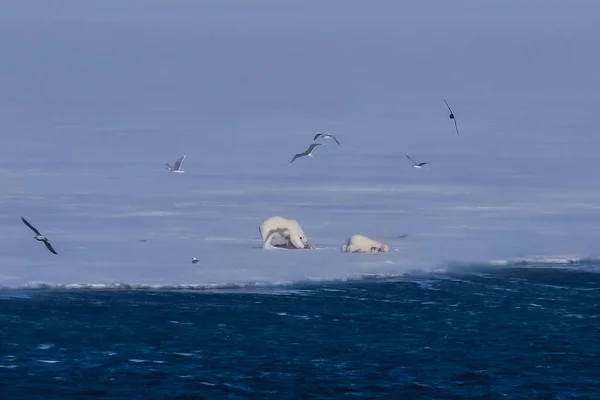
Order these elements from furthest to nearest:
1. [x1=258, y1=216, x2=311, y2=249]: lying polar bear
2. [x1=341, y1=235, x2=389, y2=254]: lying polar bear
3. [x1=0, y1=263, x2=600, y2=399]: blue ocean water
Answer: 1. [x1=258, y1=216, x2=311, y2=249]: lying polar bear
2. [x1=341, y1=235, x2=389, y2=254]: lying polar bear
3. [x1=0, y1=263, x2=600, y2=399]: blue ocean water

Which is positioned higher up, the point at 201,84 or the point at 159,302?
the point at 201,84

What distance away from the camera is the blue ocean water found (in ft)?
82.5

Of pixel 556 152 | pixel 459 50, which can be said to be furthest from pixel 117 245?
pixel 459 50

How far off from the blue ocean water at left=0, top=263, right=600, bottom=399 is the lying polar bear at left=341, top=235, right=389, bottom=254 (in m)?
1.60

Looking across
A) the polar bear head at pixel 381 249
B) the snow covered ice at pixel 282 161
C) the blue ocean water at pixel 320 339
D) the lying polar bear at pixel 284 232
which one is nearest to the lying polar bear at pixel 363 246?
the polar bear head at pixel 381 249

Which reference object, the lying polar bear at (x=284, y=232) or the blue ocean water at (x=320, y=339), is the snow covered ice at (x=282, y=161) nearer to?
the lying polar bear at (x=284, y=232)

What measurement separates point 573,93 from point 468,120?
15.8 meters

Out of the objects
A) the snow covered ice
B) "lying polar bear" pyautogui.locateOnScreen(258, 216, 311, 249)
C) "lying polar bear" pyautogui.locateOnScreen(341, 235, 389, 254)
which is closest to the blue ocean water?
the snow covered ice

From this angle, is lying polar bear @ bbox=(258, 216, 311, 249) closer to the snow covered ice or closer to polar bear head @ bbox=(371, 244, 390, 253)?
the snow covered ice

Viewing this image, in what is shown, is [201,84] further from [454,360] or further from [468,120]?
[454,360]

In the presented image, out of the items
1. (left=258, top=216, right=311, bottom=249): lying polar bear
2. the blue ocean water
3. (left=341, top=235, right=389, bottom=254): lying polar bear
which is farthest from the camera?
(left=258, top=216, right=311, bottom=249): lying polar bear

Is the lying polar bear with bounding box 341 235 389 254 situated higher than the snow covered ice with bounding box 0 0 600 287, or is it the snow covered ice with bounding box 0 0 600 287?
the snow covered ice with bounding box 0 0 600 287

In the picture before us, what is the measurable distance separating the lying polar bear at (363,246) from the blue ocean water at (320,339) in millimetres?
1596

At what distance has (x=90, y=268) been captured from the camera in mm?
31500
